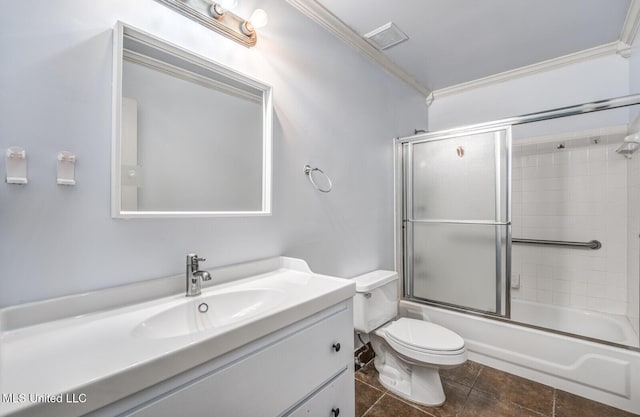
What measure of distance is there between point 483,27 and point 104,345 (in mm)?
2599

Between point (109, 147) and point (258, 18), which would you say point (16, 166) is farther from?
point (258, 18)

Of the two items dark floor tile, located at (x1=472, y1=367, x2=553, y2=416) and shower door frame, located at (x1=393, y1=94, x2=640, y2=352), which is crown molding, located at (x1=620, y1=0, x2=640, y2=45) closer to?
shower door frame, located at (x1=393, y1=94, x2=640, y2=352)

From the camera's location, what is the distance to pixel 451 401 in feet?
5.55

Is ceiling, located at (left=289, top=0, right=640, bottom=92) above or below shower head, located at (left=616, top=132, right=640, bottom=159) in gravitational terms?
above

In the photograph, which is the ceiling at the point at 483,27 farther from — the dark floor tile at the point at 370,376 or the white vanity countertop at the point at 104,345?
the dark floor tile at the point at 370,376

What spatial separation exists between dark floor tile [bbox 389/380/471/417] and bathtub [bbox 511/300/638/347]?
108 centimetres

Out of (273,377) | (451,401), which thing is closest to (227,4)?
(273,377)

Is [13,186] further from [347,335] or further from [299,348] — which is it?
[347,335]

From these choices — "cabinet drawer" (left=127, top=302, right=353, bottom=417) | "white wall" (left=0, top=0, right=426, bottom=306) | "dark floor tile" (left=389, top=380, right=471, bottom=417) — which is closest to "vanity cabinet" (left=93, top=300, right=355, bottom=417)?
"cabinet drawer" (left=127, top=302, right=353, bottom=417)

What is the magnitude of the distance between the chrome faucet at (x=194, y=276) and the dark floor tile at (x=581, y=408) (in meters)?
2.02

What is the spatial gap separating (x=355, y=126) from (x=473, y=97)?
1.56 meters

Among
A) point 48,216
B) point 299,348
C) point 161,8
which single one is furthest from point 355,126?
point 48,216

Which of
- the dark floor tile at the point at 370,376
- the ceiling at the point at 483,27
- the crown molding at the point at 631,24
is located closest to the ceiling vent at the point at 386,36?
the ceiling at the point at 483,27

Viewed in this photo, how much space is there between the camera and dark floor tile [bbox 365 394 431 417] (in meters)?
1.59
